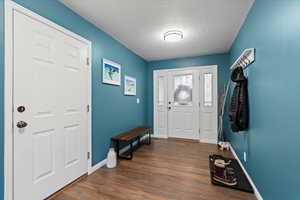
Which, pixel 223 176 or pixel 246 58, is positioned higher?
pixel 246 58

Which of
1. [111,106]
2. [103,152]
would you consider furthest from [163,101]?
[103,152]

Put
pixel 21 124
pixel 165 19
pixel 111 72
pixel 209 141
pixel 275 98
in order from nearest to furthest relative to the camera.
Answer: pixel 275 98
pixel 21 124
pixel 165 19
pixel 111 72
pixel 209 141

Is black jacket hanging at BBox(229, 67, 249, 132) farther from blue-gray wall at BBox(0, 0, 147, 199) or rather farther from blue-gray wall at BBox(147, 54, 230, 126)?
blue-gray wall at BBox(0, 0, 147, 199)

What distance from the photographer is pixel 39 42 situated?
1517 mm

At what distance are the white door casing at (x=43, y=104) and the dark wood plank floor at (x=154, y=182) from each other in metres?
0.34

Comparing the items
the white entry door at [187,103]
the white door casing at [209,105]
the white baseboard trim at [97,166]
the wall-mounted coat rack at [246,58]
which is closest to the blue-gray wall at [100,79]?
the white baseboard trim at [97,166]

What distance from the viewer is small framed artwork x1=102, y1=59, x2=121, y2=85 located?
250 cm

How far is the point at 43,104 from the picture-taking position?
1567 millimetres

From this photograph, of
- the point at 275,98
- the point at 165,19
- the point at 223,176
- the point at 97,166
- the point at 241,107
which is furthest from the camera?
the point at 97,166

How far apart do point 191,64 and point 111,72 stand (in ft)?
8.11

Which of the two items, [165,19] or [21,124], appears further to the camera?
[165,19]

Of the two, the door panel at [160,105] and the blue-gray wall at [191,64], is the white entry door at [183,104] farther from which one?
the blue-gray wall at [191,64]

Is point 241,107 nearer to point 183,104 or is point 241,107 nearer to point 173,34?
point 173,34

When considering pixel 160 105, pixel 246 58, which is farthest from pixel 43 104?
pixel 160 105
